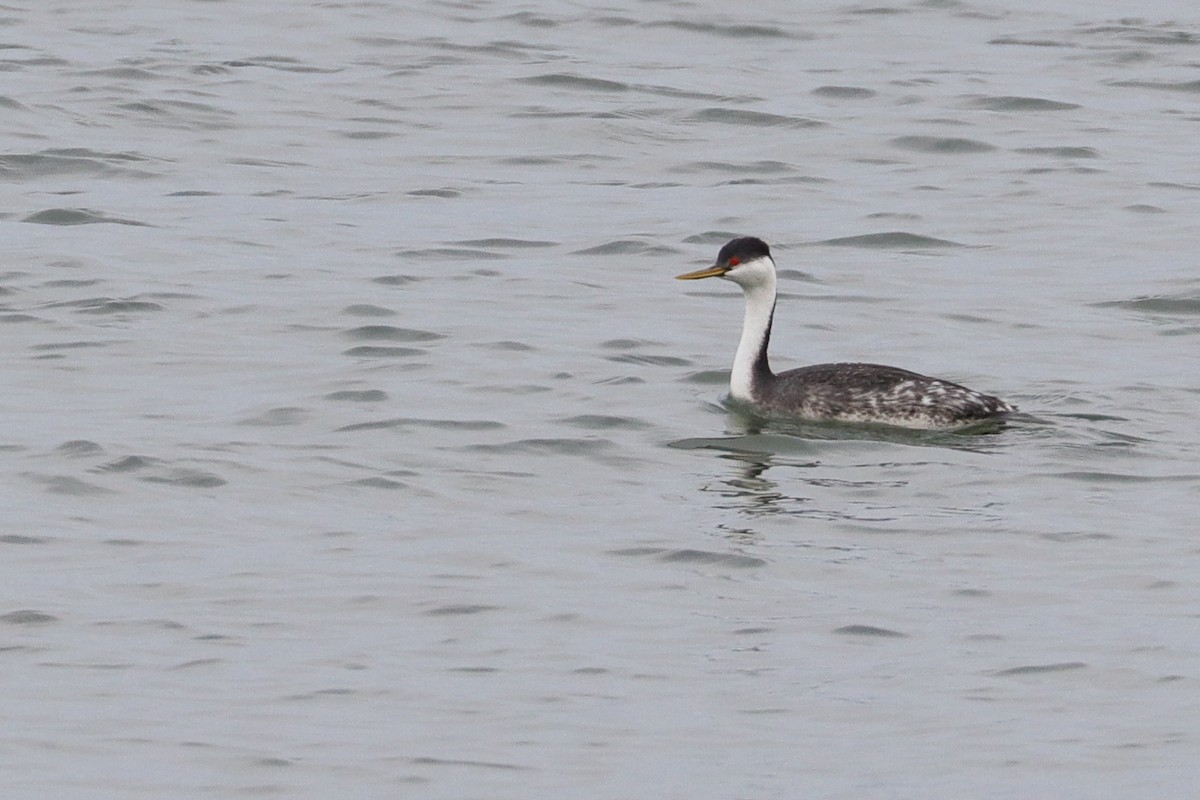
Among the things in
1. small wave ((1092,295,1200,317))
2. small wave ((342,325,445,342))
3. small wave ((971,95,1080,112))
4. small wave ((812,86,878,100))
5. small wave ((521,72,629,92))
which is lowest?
small wave ((1092,295,1200,317))

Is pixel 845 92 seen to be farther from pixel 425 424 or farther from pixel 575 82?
pixel 425 424

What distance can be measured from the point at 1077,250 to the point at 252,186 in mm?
7138

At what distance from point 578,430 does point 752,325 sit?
67.1 inches

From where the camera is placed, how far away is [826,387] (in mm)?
14953

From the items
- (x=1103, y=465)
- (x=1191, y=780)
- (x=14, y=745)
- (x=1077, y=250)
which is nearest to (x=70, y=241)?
(x=1077, y=250)

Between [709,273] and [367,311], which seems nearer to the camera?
[709,273]

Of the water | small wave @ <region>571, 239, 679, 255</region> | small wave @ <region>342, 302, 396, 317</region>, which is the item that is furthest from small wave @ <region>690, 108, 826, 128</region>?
small wave @ <region>342, 302, 396, 317</region>

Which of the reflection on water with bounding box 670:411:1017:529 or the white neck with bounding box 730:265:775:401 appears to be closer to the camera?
the reflection on water with bounding box 670:411:1017:529

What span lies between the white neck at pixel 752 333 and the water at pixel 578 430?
235mm

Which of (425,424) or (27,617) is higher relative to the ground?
(27,617)

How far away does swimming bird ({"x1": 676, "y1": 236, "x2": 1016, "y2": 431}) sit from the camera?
14617 mm

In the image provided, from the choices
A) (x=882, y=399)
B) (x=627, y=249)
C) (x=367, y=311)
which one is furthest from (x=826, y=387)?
(x=627, y=249)

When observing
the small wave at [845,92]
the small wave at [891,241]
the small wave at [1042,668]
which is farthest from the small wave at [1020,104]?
the small wave at [1042,668]

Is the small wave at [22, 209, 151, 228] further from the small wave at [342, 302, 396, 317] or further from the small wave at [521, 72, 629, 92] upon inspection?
the small wave at [521, 72, 629, 92]
